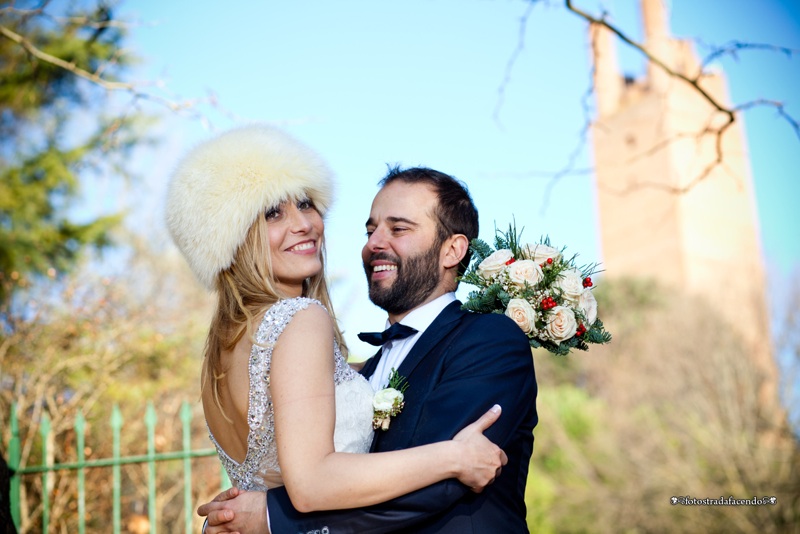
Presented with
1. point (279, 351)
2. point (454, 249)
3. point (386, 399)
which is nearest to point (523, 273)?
point (454, 249)

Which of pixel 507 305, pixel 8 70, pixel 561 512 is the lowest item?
pixel 561 512

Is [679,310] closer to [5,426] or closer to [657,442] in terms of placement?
[657,442]

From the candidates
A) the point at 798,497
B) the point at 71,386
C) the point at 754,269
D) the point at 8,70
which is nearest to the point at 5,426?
the point at 71,386

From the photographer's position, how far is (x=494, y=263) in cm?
325

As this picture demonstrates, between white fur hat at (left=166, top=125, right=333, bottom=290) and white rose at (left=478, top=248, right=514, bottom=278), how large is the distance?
82cm

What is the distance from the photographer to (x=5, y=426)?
7137 mm

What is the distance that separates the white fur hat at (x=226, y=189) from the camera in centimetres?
278

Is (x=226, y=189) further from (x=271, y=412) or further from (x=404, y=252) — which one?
(x=404, y=252)

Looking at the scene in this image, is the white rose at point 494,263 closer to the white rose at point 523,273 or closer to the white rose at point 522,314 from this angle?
the white rose at point 523,273

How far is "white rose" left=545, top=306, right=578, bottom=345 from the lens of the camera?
3.11m

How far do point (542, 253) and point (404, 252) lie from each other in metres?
0.61

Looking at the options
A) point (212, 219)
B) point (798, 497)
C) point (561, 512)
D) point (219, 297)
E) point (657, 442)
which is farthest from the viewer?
point (561, 512)

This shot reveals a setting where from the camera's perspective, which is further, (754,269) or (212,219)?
(754,269)

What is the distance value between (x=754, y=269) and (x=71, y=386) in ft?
49.1
